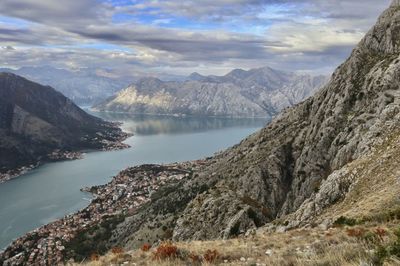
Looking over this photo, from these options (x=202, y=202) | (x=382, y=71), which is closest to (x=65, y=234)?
(x=202, y=202)

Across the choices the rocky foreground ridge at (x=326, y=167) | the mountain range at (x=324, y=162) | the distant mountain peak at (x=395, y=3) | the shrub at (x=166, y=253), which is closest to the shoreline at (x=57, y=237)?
the rocky foreground ridge at (x=326, y=167)

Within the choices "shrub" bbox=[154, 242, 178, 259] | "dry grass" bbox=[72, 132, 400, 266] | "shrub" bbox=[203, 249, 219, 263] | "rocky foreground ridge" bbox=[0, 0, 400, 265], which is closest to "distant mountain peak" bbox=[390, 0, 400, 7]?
"rocky foreground ridge" bbox=[0, 0, 400, 265]

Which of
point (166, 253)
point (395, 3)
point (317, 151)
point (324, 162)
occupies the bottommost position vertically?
point (324, 162)

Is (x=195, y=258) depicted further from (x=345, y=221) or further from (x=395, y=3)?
(x=395, y=3)

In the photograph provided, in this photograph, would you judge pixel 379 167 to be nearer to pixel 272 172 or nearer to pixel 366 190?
pixel 366 190

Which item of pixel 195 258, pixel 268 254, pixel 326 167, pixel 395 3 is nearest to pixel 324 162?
pixel 326 167
